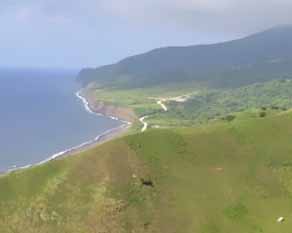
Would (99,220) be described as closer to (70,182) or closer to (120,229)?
(120,229)

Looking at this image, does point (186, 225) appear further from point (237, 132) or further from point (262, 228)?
point (237, 132)

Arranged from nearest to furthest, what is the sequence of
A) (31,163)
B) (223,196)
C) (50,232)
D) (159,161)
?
(50,232), (223,196), (159,161), (31,163)

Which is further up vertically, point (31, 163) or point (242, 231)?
point (242, 231)

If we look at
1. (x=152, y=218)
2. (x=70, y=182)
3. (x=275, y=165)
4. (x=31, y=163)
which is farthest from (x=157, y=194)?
(x=31, y=163)

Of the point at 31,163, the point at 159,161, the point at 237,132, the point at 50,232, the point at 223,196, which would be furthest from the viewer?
the point at 31,163

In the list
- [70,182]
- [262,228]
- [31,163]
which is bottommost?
[31,163]

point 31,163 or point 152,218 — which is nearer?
point 152,218
